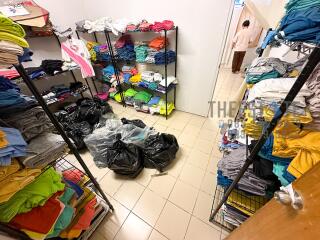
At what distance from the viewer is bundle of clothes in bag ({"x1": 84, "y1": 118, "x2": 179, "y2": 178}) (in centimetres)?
164

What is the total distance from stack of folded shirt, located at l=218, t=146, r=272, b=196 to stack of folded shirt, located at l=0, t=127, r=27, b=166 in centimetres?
124

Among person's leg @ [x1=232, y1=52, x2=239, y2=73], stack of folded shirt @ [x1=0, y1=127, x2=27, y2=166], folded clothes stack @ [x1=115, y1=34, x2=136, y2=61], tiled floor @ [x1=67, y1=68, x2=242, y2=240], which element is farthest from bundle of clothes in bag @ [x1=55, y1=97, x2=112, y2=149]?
person's leg @ [x1=232, y1=52, x2=239, y2=73]

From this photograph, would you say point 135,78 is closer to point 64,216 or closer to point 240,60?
point 64,216

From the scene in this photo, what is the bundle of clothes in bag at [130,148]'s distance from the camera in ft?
5.38

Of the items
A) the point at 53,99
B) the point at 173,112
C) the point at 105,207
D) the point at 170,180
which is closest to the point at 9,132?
the point at 105,207

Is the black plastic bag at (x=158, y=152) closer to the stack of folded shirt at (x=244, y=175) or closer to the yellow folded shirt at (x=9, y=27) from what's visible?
the stack of folded shirt at (x=244, y=175)

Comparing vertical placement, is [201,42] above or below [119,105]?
above

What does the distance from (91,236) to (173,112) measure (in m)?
2.09

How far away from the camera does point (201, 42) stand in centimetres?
203

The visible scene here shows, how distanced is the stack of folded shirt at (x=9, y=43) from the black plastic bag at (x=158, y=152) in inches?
53.5

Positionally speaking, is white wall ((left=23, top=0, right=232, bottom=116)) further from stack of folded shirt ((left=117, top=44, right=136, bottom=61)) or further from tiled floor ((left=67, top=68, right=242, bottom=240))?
tiled floor ((left=67, top=68, right=242, bottom=240))

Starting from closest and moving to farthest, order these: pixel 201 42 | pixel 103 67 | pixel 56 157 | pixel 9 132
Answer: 1. pixel 9 132
2. pixel 56 157
3. pixel 201 42
4. pixel 103 67

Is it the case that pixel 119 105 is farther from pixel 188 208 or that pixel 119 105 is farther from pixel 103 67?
pixel 188 208

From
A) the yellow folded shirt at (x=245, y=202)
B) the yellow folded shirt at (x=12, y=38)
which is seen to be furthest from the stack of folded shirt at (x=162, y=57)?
the yellow folded shirt at (x=245, y=202)
